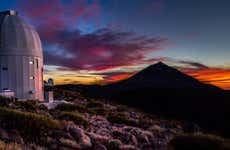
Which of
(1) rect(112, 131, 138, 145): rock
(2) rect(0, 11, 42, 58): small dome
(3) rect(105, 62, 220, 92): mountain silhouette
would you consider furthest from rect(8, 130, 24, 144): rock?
(3) rect(105, 62, 220, 92): mountain silhouette

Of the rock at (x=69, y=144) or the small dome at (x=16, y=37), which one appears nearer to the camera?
the rock at (x=69, y=144)

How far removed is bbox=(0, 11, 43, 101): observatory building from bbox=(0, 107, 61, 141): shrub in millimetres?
16095

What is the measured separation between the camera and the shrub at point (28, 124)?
759 cm

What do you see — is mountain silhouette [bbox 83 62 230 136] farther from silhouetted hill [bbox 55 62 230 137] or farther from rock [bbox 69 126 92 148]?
rock [bbox 69 126 92 148]

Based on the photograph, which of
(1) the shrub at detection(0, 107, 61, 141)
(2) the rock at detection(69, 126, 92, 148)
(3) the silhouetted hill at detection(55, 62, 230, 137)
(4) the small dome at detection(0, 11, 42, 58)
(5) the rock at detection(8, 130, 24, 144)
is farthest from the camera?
(3) the silhouetted hill at detection(55, 62, 230, 137)

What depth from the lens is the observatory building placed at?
23.8 meters

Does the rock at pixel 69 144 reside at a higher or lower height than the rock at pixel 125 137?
higher

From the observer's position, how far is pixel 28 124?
26.6ft

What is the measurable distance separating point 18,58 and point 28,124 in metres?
17.6

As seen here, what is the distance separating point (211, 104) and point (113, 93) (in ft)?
104

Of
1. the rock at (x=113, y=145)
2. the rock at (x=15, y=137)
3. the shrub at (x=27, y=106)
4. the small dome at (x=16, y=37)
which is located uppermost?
the small dome at (x=16, y=37)

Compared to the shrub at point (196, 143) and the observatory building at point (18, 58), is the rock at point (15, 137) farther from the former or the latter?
the observatory building at point (18, 58)

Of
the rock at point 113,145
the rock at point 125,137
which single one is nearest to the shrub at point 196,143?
the rock at point 125,137

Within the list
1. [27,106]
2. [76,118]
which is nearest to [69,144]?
[76,118]
